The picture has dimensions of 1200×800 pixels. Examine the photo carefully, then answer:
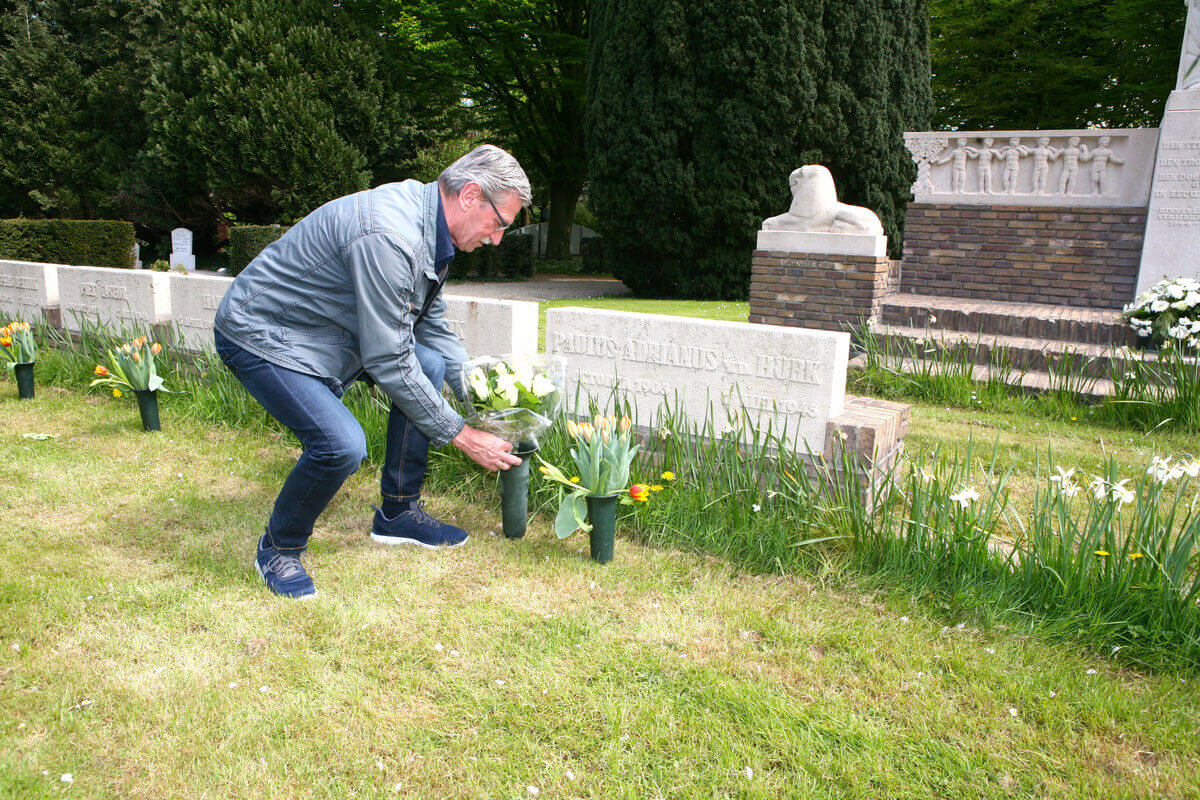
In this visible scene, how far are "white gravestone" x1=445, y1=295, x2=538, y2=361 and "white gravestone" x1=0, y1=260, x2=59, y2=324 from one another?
411cm

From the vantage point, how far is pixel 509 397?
9.70 ft

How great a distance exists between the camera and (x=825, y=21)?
13289 mm

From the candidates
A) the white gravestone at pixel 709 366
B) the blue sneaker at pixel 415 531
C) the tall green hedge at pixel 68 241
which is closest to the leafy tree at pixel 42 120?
the tall green hedge at pixel 68 241

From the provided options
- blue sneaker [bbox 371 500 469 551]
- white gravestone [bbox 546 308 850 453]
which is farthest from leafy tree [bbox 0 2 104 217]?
blue sneaker [bbox 371 500 469 551]

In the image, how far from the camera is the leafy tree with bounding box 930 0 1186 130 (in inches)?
631

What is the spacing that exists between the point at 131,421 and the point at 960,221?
8.18 m

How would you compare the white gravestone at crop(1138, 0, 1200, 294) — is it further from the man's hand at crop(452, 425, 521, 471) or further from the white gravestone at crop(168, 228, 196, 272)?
the white gravestone at crop(168, 228, 196, 272)

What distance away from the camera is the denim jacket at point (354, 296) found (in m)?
2.54

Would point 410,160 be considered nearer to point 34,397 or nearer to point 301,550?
point 34,397

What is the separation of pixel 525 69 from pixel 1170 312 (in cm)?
1704

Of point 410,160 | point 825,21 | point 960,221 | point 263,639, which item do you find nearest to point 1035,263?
point 960,221

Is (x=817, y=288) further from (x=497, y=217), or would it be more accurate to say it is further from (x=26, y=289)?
(x=26, y=289)

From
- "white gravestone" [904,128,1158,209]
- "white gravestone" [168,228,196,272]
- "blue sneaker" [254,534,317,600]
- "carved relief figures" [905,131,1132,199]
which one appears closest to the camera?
"blue sneaker" [254,534,317,600]

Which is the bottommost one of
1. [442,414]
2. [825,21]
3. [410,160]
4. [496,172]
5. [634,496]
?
[634,496]
